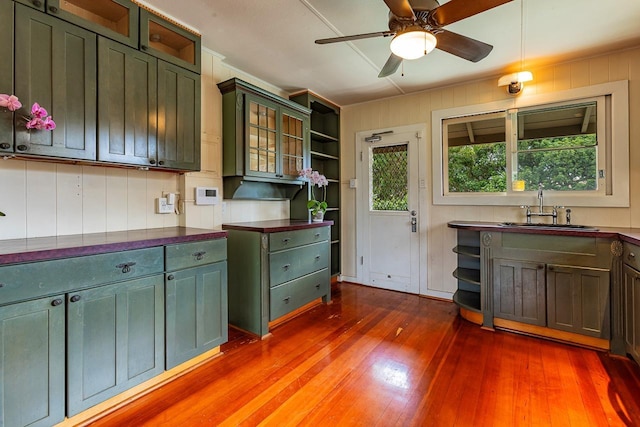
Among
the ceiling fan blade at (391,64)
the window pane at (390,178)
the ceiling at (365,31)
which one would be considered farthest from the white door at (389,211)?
the ceiling fan blade at (391,64)

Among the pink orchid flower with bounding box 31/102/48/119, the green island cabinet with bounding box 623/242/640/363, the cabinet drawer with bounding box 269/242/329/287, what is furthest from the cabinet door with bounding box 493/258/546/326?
the pink orchid flower with bounding box 31/102/48/119

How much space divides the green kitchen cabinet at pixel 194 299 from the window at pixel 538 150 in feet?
8.64

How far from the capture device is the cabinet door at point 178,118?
7.02ft

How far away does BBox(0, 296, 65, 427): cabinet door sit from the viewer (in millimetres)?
1304

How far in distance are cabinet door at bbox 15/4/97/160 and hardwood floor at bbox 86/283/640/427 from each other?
1.51 m

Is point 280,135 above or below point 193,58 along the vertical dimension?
below

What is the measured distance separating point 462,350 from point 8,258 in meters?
2.81

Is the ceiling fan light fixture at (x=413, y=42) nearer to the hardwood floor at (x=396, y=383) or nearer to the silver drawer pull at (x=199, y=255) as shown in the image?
the silver drawer pull at (x=199, y=255)

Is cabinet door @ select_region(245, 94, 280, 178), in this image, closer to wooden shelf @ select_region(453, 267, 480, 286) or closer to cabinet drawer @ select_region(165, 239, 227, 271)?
cabinet drawer @ select_region(165, 239, 227, 271)

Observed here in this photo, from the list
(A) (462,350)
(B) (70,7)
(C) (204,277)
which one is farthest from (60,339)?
(A) (462,350)

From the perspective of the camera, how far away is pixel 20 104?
1.48m

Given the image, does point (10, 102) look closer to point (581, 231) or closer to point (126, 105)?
point (126, 105)

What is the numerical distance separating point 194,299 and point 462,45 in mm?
2441

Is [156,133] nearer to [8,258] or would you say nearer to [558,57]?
[8,258]
